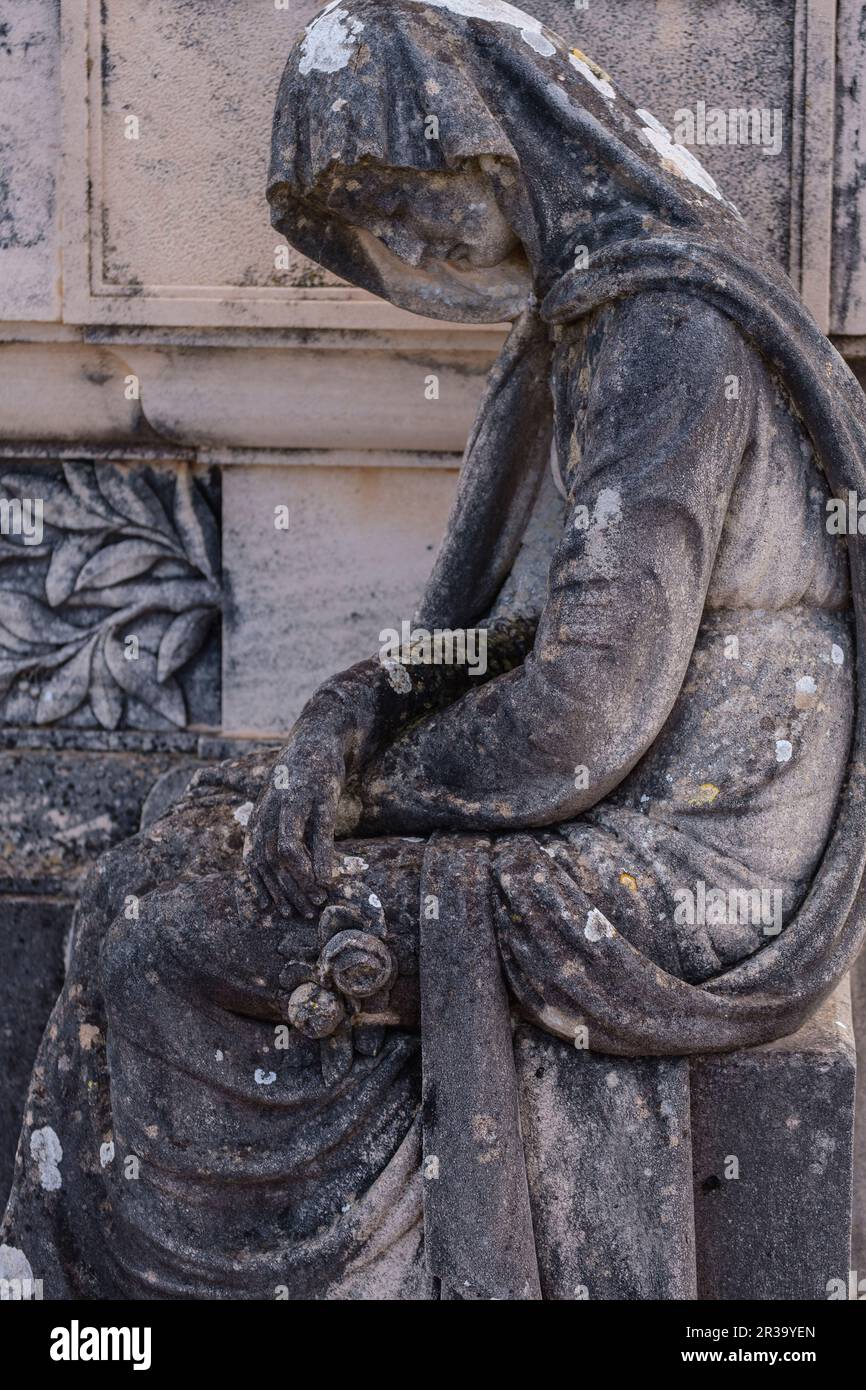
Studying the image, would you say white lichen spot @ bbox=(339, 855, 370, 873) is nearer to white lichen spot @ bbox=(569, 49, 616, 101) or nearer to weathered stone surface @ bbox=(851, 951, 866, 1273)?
white lichen spot @ bbox=(569, 49, 616, 101)

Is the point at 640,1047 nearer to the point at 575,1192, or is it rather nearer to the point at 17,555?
the point at 575,1192

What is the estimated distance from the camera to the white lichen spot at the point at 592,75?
7.38 feet

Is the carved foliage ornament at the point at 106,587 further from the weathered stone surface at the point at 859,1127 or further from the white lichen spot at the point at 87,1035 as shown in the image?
the weathered stone surface at the point at 859,1127

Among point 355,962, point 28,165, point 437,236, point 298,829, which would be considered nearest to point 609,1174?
point 355,962

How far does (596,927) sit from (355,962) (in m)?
0.29

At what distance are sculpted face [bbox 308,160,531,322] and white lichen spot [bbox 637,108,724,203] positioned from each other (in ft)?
0.71

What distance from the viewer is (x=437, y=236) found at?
7.39 feet

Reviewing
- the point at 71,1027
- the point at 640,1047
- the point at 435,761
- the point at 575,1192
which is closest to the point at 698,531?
the point at 435,761

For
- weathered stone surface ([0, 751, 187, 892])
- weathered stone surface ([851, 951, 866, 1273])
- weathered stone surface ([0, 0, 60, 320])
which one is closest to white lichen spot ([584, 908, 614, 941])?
weathered stone surface ([851, 951, 866, 1273])

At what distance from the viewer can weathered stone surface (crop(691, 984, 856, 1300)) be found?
6.82 feet

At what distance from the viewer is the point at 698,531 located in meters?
2.07

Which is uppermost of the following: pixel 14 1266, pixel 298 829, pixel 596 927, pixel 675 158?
pixel 675 158

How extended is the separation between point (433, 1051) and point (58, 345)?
1.63 meters

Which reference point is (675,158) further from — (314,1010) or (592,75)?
(314,1010)
